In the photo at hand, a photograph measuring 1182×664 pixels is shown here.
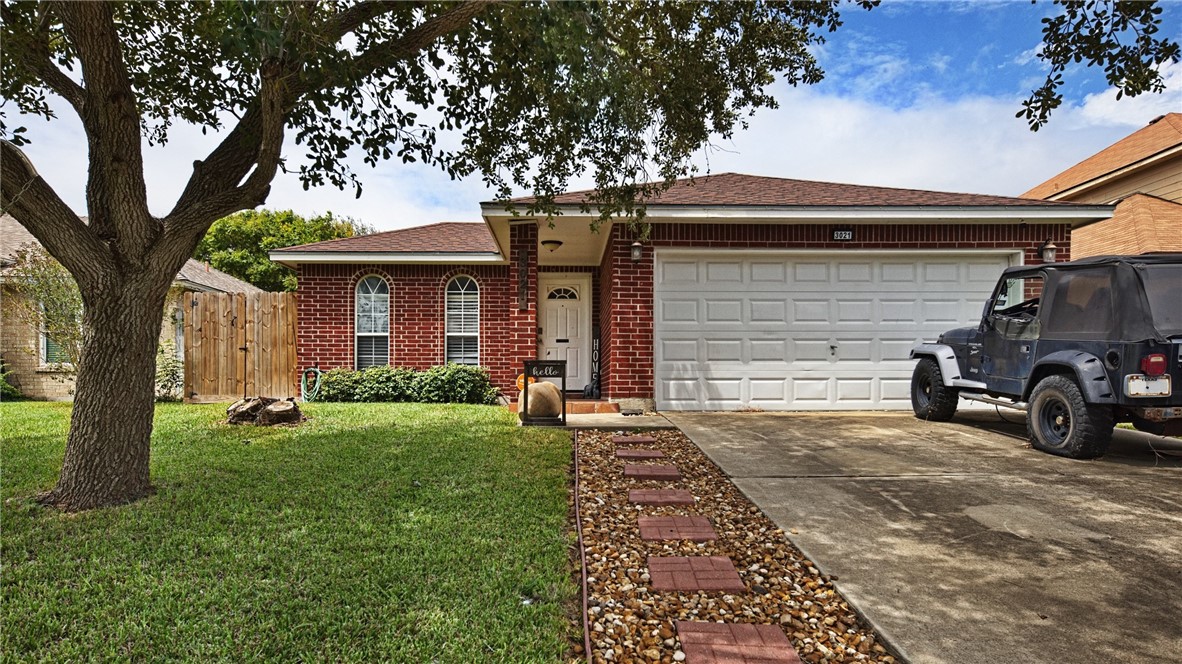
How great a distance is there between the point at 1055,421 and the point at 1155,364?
38.1 inches

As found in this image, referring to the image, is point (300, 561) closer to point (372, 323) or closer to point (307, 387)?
point (307, 387)

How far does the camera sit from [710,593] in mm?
A: 2688

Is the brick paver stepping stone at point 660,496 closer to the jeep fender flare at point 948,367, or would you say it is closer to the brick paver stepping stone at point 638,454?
the brick paver stepping stone at point 638,454

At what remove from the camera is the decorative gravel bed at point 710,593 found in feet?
7.41

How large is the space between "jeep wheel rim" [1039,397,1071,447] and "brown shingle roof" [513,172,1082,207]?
11.9 ft

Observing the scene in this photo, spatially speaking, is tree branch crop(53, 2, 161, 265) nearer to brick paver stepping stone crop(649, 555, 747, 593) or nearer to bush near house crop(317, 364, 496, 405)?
brick paver stepping stone crop(649, 555, 747, 593)

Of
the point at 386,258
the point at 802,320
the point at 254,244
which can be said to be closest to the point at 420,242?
the point at 386,258

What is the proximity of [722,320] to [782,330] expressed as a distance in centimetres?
90

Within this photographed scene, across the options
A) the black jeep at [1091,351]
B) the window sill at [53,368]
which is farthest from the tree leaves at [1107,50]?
the window sill at [53,368]

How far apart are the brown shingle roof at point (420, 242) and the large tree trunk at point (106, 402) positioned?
7.34m

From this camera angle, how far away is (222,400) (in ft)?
35.1

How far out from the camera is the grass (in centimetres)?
223

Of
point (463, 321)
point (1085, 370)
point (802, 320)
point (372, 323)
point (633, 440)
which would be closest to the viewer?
point (1085, 370)

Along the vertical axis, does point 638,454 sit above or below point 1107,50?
below
